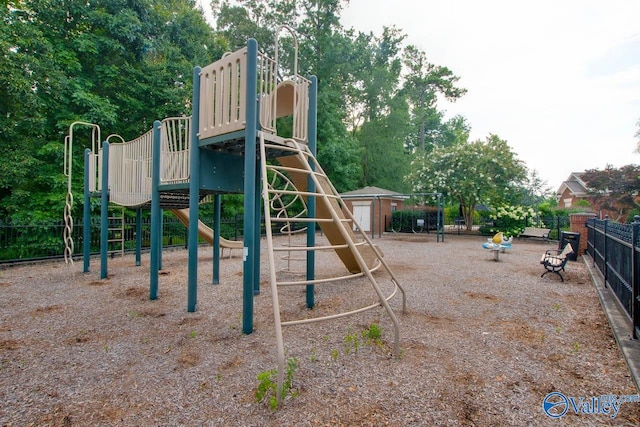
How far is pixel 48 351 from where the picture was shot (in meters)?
3.19

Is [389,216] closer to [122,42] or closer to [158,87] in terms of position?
[158,87]

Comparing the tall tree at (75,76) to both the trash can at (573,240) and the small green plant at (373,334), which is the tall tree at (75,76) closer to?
the small green plant at (373,334)

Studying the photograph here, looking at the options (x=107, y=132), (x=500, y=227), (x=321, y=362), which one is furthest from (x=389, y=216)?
(x=321, y=362)

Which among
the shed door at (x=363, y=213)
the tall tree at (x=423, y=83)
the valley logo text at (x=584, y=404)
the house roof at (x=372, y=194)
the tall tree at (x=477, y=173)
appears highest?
the tall tree at (x=423, y=83)

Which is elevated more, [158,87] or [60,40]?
[60,40]

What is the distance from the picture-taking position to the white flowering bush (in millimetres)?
15953

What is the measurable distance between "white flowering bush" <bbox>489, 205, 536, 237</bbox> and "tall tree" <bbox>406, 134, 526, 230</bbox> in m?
0.88

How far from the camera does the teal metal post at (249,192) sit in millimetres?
3508

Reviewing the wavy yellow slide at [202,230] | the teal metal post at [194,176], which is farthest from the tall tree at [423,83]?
the teal metal post at [194,176]

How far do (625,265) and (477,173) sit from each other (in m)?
13.6

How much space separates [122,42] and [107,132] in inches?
135

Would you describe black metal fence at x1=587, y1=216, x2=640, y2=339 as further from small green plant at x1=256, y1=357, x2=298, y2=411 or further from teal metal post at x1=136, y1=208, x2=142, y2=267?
teal metal post at x1=136, y1=208, x2=142, y2=267

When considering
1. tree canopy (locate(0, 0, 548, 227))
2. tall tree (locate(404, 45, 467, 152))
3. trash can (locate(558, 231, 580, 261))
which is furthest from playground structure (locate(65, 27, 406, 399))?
tall tree (locate(404, 45, 467, 152))

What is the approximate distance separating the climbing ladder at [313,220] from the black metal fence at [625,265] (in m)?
2.32
